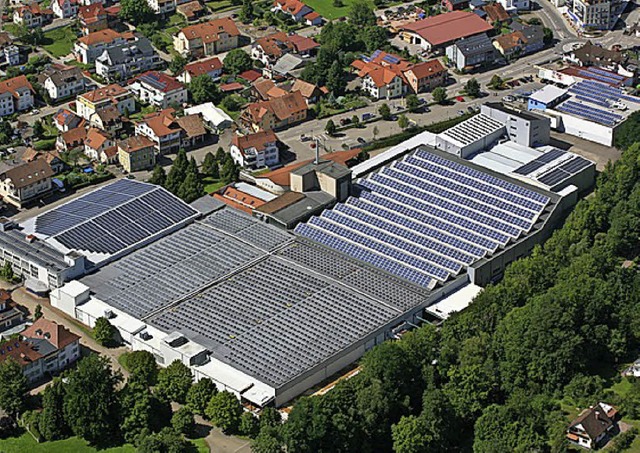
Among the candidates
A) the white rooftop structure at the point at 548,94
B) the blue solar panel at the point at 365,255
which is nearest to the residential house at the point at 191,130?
the blue solar panel at the point at 365,255

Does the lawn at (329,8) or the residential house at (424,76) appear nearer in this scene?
the residential house at (424,76)

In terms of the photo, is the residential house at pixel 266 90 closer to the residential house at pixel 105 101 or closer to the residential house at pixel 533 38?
the residential house at pixel 105 101

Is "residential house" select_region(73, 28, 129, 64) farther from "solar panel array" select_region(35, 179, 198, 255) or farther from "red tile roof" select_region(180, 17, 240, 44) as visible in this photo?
"solar panel array" select_region(35, 179, 198, 255)

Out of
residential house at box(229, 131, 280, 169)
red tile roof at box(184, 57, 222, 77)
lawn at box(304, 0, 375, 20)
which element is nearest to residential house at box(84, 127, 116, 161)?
residential house at box(229, 131, 280, 169)

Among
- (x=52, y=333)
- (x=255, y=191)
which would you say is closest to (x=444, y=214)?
(x=255, y=191)

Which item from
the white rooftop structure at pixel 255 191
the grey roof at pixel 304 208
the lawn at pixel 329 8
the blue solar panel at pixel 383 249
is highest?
the grey roof at pixel 304 208

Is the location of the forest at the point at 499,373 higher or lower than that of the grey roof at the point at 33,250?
lower

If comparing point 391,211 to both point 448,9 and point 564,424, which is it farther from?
point 448,9

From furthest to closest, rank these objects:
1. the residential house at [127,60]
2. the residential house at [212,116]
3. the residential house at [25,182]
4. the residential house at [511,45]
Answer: the residential house at [511,45] → the residential house at [127,60] → the residential house at [212,116] → the residential house at [25,182]
